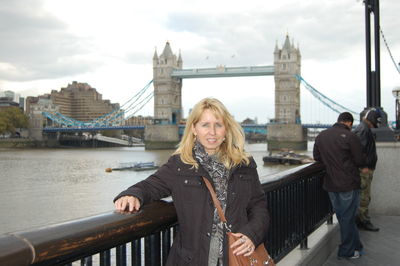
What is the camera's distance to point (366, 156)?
133 inches

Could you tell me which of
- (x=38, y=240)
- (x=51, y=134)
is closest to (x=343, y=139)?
(x=38, y=240)

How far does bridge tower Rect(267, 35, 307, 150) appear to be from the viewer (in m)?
46.8

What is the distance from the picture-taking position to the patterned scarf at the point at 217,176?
137 centimetres

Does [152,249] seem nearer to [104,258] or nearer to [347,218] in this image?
[104,258]

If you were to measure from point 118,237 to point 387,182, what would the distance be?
3.63 m

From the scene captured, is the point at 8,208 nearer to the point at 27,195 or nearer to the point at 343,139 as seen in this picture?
the point at 27,195

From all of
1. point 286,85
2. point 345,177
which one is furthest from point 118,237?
point 286,85

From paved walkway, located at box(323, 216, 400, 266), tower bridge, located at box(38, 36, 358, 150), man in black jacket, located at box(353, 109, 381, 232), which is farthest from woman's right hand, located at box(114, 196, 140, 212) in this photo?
tower bridge, located at box(38, 36, 358, 150)

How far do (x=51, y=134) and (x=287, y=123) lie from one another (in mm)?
30271

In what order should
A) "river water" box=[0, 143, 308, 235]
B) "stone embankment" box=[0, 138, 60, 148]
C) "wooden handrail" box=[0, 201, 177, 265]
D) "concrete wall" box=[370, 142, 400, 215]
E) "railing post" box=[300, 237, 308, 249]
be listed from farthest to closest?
"stone embankment" box=[0, 138, 60, 148]
"river water" box=[0, 143, 308, 235]
"concrete wall" box=[370, 142, 400, 215]
"railing post" box=[300, 237, 308, 249]
"wooden handrail" box=[0, 201, 177, 265]

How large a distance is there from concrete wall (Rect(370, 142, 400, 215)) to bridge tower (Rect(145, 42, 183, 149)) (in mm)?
46035

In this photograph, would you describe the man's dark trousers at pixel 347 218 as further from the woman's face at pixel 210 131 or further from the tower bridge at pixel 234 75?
the tower bridge at pixel 234 75

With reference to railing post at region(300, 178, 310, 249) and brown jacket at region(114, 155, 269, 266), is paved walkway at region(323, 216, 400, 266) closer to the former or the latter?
railing post at region(300, 178, 310, 249)

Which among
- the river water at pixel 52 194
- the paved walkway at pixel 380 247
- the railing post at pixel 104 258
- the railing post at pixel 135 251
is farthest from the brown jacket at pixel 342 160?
the river water at pixel 52 194
